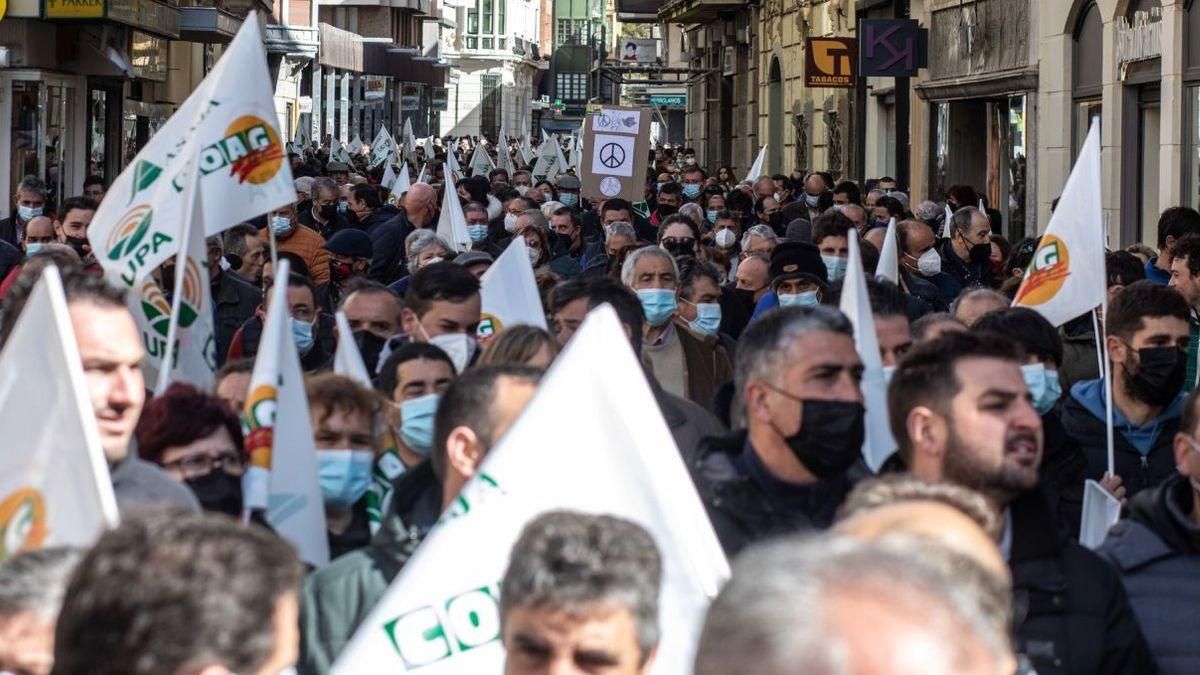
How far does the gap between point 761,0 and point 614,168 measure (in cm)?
2430

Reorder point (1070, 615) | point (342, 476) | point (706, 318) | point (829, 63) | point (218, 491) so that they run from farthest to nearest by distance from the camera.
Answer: point (829, 63), point (706, 318), point (342, 476), point (218, 491), point (1070, 615)

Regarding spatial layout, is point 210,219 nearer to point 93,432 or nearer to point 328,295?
point 328,295

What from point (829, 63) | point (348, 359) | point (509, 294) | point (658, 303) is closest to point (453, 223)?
point (658, 303)

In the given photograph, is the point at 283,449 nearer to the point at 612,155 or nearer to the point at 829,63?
the point at 612,155

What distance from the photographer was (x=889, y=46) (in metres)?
20.8

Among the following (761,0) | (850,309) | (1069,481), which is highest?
(761,0)

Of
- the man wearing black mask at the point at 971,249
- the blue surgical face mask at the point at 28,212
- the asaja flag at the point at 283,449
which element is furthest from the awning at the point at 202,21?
the asaja flag at the point at 283,449

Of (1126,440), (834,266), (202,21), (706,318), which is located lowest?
(1126,440)

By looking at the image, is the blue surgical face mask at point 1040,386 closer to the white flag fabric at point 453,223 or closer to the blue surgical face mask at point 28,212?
the white flag fabric at point 453,223

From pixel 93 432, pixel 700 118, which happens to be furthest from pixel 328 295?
pixel 700 118

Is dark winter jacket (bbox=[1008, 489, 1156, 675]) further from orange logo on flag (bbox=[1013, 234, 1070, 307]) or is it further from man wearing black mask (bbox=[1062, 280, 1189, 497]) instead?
orange logo on flag (bbox=[1013, 234, 1070, 307])

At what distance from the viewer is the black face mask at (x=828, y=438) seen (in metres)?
5.18

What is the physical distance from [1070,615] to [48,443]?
6.60ft

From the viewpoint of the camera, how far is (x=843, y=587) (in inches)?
78.0
